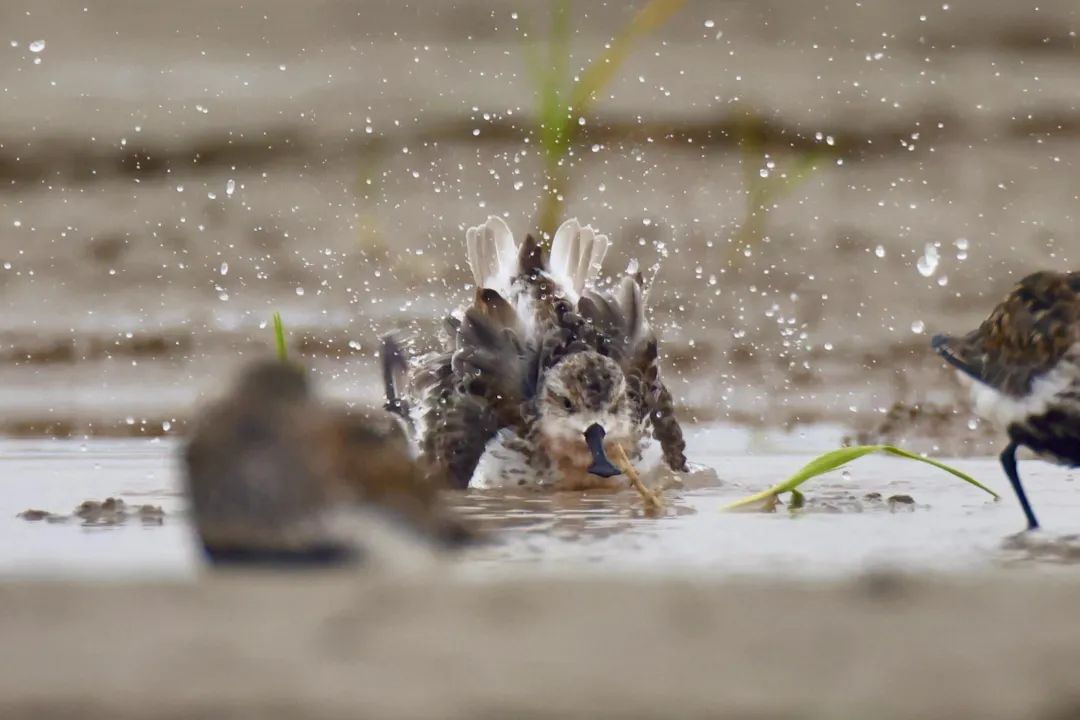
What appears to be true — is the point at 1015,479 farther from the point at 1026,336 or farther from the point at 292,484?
the point at 292,484

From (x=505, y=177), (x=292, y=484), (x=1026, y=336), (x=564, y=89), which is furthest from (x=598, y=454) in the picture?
(x=505, y=177)

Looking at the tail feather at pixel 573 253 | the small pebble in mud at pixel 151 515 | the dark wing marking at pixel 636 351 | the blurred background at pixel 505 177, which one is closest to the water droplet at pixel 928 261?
the blurred background at pixel 505 177

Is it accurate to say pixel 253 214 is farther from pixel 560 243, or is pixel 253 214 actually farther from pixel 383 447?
pixel 383 447

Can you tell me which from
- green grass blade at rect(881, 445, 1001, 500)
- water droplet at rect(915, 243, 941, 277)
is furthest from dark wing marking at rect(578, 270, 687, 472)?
water droplet at rect(915, 243, 941, 277)

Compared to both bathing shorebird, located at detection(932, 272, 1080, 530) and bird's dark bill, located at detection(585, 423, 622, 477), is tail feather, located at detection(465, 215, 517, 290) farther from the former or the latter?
bathing shorebird, located at detection(932, 272, 1080, 530)

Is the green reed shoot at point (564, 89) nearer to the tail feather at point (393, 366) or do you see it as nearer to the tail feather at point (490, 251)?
the tail feather at point (490, 251)
